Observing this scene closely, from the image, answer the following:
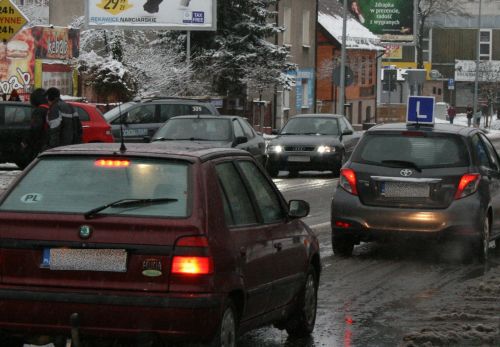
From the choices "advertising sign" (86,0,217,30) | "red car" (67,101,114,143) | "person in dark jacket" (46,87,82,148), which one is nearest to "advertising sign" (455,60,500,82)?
"advertising sign" (86,0,217,30)

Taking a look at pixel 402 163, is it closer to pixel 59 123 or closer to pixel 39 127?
pixel 59 123

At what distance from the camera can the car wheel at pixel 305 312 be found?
8.45m

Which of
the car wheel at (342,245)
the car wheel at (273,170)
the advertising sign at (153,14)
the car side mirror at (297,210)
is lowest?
the car wheel at (273,170)

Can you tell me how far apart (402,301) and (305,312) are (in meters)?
2.16

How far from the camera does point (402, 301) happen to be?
10477mm

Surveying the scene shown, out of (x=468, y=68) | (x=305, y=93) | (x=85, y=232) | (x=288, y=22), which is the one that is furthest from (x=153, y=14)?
(x=468, y=68)

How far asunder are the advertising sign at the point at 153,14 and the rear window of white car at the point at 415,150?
31589 mm

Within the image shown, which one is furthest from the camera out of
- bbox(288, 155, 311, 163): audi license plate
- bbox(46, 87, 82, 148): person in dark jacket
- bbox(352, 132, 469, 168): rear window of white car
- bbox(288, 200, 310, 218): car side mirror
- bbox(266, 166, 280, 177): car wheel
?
bbox(266, 166, 280, 177): car wheel

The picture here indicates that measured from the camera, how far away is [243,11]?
4725cm

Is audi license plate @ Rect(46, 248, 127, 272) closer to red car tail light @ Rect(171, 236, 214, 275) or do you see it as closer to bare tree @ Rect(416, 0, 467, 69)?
red car tail light @ Rect(171, 236, 214, 275)

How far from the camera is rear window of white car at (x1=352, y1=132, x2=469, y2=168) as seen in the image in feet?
42.9

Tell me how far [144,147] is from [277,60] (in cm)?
4047

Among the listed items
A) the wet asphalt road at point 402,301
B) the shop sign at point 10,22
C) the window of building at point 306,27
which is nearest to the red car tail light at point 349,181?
the wet asphalt road at point 402,301

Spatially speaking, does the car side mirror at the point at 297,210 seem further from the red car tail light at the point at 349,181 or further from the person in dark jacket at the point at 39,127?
the person in dark jacket at the point at 39,127
